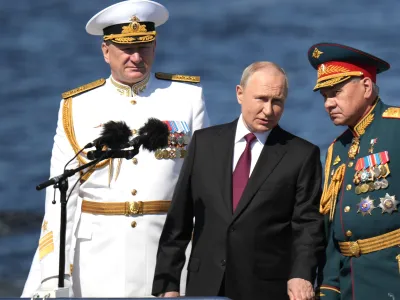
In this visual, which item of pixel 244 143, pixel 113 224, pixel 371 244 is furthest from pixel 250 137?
pixel 113 224

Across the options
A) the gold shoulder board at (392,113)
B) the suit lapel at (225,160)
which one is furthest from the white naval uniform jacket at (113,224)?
the gold shoulder board at (392,113)

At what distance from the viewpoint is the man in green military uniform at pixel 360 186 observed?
14.8ft

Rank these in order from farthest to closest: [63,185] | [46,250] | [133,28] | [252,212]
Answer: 1. [133,28]
2. [46,250]
3. [252,212]
4. [63,185]

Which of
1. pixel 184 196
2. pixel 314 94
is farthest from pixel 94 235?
pixel 314 94

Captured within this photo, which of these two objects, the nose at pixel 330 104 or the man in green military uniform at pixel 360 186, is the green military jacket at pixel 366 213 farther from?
the nose at pixel 330 104

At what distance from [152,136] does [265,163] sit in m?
0.44

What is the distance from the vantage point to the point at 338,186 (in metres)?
4.68

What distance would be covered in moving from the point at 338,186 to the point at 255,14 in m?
3.89

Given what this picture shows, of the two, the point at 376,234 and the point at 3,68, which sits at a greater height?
the point at 3,68

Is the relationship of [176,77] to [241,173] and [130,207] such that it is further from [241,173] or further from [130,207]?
[241,173]

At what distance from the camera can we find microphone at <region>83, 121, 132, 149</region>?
452 cm

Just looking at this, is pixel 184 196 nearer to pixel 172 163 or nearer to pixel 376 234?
pixel 172 163

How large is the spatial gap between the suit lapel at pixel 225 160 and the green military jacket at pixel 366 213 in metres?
0.35

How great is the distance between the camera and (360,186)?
4.62 m
